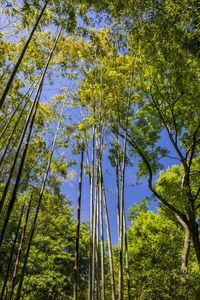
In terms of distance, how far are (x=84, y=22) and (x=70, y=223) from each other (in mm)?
9291

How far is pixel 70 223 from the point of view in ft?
33.8

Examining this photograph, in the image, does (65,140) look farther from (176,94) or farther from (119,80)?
(176,94)

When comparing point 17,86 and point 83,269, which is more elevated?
point 17,86

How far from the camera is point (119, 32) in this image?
13.2 feet

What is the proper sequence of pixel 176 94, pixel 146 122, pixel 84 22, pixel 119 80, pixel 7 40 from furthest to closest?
pixel 146 122 < pixel 176 94 < pixel 119 80 < pixel 7 40 < pixel 84 22

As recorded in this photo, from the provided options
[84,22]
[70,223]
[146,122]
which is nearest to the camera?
[84,22]

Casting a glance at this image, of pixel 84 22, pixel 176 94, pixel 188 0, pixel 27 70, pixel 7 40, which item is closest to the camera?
pixel 188 0

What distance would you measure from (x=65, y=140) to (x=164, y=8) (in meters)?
3.84

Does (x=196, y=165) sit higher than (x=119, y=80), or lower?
lower

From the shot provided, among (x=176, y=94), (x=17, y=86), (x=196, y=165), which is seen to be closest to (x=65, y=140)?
(x=17, y=86)

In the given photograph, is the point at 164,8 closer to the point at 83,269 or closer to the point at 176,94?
the point at 176,94

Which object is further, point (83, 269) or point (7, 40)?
point (83, 269)

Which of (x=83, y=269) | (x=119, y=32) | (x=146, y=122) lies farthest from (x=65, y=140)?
(x=83, y=269)

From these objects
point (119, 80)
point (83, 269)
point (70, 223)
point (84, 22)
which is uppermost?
point (119, 80)
